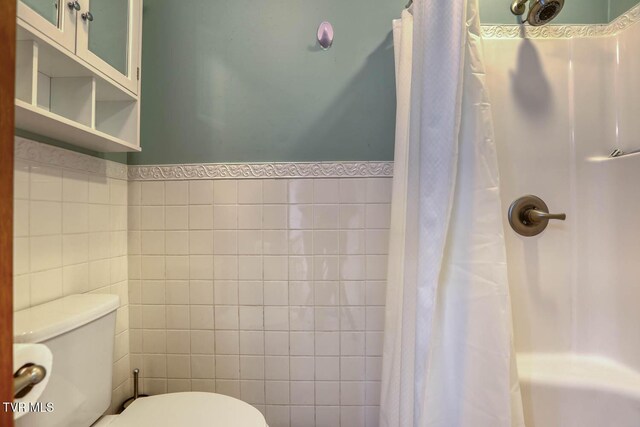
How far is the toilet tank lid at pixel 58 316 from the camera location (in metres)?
0.65

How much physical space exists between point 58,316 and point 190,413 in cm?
48

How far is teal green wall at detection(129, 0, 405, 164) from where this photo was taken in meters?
1.12

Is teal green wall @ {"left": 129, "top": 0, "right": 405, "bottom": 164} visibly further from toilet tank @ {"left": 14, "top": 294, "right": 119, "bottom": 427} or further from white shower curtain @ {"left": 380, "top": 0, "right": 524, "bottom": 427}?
toilet tank @ {"left": 14, "top": 294, "right": 119, "bottom": 427}

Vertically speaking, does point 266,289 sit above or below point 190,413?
above

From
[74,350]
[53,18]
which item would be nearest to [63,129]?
[53,18]

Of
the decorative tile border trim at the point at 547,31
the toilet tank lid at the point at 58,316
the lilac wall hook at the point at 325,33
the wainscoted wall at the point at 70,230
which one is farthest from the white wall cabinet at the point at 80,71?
the decorative tile border trim at the point at 547,31

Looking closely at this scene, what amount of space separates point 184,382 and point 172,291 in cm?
39

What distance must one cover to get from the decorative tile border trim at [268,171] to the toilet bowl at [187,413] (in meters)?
0.83

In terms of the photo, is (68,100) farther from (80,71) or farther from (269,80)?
(269,80)

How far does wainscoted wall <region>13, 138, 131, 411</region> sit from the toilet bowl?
305 millimetres

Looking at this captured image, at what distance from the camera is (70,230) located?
903 millimetres

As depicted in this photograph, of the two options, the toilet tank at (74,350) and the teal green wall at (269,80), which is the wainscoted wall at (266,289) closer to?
the teal green wall at (269,80)

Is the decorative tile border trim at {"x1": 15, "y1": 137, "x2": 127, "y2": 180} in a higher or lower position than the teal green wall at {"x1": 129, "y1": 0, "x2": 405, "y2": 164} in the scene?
lower

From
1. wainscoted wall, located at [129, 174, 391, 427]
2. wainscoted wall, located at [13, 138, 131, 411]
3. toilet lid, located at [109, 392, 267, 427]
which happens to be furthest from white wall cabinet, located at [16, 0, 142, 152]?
toilet lid, located at [109, 392, 267, 427]
